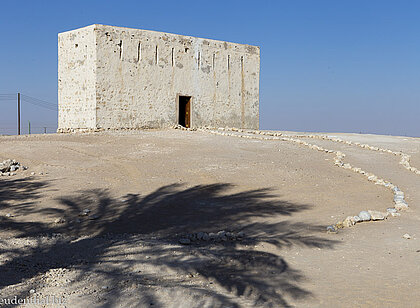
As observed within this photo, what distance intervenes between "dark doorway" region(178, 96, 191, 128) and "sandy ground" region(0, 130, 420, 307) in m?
8.08

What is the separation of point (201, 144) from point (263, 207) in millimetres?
6721

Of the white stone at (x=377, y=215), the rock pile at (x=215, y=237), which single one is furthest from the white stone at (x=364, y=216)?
the rock pile at (x=215, y=237)

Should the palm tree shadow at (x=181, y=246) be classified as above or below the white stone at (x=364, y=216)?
below

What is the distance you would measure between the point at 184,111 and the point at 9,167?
11620mm

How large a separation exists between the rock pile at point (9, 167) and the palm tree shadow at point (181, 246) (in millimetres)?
2624

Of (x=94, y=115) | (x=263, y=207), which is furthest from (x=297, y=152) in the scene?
(x=94, y=115)

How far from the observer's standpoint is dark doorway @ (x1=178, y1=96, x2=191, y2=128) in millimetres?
Answer: 20281

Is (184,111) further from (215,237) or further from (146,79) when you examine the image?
(215,237)

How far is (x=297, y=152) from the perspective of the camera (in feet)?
42.4

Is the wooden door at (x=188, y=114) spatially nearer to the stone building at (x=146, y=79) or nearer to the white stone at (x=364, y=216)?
the stone building at (x=146, y=79)

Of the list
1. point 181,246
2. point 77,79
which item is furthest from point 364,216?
point 77,79

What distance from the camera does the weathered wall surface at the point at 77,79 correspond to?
1756 centimetres

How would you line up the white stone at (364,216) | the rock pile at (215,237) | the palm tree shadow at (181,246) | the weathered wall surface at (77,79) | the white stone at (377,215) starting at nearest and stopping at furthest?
the palm tree shadow at (181,246) < the rock pile at (215,237) < the white stone at (364,216) < the white stone at (377,215) < the weathered wall surface at (77,79)

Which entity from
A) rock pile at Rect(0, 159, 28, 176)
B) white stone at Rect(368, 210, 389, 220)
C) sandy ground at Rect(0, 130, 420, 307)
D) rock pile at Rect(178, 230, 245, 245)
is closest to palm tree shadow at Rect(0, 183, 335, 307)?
sandy ground at Rect(0, 130, 420, 307)
